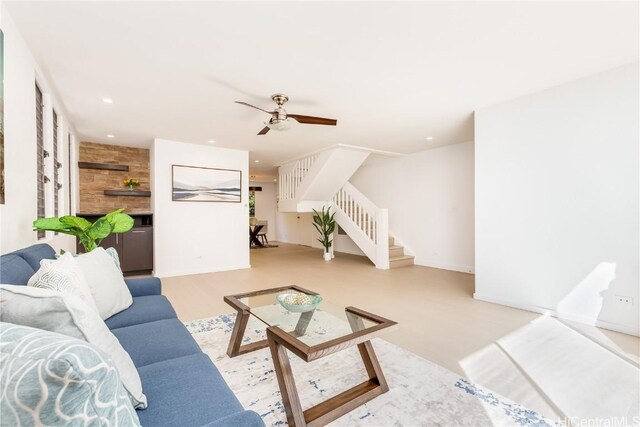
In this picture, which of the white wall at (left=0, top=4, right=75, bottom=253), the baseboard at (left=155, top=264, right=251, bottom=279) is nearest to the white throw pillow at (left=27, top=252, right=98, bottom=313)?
the white wall at (left=0, top=4, right=75, bottom=253)

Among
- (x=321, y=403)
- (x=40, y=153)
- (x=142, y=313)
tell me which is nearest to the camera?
(x=321, y=403)

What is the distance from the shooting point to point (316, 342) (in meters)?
1.56

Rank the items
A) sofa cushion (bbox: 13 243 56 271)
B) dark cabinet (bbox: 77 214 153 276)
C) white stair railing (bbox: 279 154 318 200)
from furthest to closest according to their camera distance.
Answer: white stair railing (bbox: 279 154 318 200) < dark cabinet (bbox: 77 214 153 276) < sofa cushion (bbox: 13 243 56 271)

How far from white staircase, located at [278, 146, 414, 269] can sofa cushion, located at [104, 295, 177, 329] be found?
4.12 meters

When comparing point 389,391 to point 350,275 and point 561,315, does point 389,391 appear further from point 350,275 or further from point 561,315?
point 350,275

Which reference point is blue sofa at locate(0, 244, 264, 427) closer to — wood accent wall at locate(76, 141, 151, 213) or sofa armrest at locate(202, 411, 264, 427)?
sofa armrest at locate(202, 411, 264, 427)

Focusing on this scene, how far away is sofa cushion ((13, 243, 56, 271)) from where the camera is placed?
1.61 m

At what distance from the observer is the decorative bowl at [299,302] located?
206cm

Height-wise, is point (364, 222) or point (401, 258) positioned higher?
point (364, 222)

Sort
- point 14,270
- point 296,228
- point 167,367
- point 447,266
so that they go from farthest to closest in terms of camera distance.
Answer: point 296,228 < point 447,266 < point 14,270 < point 167,367

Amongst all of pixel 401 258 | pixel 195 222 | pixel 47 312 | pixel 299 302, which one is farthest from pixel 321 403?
pixel 401 258

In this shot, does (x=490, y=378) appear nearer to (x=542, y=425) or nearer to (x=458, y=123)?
(x=542, y=425)

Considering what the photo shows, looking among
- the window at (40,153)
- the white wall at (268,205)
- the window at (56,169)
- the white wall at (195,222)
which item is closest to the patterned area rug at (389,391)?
the window at (40,153)

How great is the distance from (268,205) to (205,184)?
5994 millimetres
